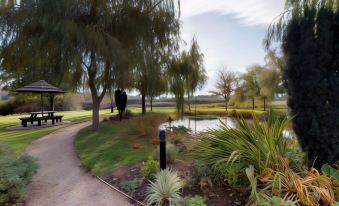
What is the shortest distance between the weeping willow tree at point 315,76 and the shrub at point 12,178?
4.63m

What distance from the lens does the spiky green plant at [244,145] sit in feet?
10.6

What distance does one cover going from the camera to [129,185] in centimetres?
352

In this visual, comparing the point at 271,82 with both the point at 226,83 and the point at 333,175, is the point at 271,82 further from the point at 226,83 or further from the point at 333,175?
the point at 333,175

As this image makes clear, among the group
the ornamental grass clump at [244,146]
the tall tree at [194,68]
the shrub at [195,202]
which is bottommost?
the shrub at [195,202]

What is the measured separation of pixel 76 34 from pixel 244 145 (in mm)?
6889

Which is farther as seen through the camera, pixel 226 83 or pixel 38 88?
pixel 226 83

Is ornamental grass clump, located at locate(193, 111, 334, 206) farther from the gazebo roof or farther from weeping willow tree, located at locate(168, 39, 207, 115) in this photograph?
the gazebo roof

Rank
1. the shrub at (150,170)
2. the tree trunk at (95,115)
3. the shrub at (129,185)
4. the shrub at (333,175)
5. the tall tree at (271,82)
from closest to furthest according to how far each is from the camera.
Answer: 1. the shrub at (333,175)
2. the shrub at (129,185)
3. the shrub at (150,170)
4. the tree trunk at (95,115)
5. the tall tree at (271,82)

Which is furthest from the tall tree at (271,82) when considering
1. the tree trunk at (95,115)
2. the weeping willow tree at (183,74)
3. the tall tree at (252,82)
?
the tree trunk at (95,115)

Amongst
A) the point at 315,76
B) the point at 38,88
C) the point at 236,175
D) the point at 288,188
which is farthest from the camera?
the point at 38,88

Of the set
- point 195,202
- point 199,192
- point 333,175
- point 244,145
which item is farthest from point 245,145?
point 333,175

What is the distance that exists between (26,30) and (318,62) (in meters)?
9.31

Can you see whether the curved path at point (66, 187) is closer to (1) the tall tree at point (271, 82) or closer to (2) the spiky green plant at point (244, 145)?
(2) the spiky green plant at point (244, 145)

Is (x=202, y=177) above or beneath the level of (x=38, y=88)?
beneath
